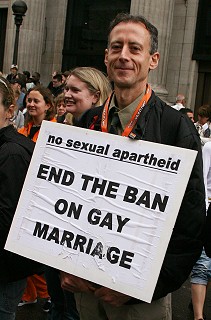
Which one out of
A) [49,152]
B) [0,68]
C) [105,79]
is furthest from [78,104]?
[0,68]

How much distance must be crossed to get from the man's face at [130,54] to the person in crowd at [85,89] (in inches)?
52.4

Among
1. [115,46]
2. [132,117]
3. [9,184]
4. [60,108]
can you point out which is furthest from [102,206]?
[60,108]

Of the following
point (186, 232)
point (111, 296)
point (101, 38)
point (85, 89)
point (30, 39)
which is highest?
point (101, 38)

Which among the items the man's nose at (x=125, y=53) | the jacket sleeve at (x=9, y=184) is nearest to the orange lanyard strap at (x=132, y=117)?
the man's nose at (x=125, y=53)

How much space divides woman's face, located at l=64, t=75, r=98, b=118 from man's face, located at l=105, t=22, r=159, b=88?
1.34 m

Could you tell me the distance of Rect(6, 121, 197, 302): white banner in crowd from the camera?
2400 mm

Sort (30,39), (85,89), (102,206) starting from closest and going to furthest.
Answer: (102,206) → (85,89) → (30,39)

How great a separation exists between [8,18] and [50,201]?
59.8 ft

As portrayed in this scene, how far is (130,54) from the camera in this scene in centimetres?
269

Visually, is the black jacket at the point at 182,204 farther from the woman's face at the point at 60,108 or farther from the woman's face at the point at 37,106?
the woman's face at the point at 60,108

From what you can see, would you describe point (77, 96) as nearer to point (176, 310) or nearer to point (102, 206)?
point (102, 206)

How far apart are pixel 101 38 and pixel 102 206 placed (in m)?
17.1

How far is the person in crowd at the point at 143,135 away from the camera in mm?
2553

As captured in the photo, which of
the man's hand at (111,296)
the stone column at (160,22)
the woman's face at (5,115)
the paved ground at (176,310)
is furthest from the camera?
the stone column at (160,22)
